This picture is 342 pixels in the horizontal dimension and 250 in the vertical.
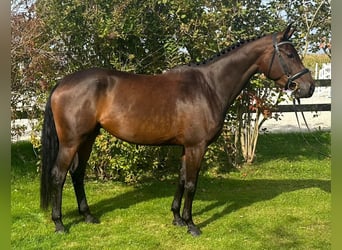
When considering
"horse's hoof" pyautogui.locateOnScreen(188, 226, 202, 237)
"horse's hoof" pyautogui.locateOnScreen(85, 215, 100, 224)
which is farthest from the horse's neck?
"horse's hoof" pyautogui.locateOnScreen(85, 215, 100, 224)

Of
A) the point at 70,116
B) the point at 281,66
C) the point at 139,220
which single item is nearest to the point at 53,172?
the point at 70,116

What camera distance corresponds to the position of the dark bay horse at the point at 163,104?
12.8 ft

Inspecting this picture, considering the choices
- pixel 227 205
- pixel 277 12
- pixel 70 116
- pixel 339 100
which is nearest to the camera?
pixel 339 100

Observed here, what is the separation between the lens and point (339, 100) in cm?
86

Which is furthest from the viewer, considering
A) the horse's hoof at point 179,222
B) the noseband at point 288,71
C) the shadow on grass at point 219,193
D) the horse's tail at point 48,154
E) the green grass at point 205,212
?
the shadow on grass at point 219,193

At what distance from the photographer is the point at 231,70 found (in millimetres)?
4043

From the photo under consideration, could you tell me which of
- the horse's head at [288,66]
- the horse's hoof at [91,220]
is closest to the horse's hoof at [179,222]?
the horse's hoof at [91,220]

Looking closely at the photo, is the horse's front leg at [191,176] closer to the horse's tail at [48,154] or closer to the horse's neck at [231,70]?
the horse's neck at [231,70]

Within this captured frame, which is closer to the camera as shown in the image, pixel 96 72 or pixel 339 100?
pixel 339 100

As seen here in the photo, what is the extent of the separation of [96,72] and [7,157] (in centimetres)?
321

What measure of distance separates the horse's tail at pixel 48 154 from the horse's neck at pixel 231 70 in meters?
1.74

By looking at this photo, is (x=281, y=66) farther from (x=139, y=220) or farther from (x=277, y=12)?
(x=277, y=12)

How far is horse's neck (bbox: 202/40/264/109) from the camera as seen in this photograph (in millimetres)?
4023

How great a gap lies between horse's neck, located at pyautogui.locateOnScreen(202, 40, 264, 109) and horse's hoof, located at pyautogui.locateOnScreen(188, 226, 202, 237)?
1.33 metres
